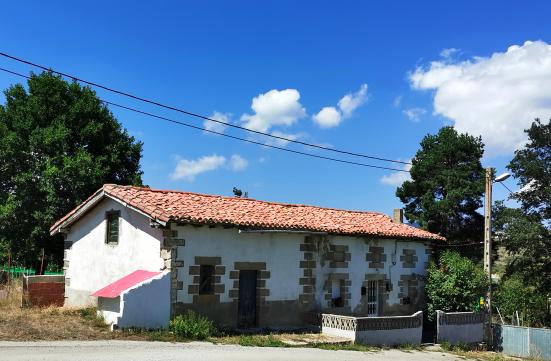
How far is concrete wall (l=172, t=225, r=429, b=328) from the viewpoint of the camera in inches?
601

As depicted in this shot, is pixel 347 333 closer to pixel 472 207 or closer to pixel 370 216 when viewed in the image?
pixel 370 216

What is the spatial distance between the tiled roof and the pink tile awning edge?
5.53 ft

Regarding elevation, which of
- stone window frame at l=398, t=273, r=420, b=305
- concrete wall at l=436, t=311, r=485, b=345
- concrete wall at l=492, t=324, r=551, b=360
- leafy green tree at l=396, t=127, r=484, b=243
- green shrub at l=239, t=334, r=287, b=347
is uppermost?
leafy green tree at l=396, t=127, r=484, b=243

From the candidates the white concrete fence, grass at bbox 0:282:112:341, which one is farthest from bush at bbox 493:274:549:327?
grass at bbox 0:282:112:341

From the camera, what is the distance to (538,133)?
26.9 metres

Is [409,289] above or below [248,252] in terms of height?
below

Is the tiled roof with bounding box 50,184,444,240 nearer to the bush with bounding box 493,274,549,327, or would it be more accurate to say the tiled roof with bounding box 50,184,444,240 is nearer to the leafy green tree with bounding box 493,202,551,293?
the leafy green tree with bounding box 493,202,551,293

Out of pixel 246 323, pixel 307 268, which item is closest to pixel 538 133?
pixel 307 268

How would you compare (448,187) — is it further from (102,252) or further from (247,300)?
(102,252)

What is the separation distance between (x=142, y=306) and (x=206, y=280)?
2257mm

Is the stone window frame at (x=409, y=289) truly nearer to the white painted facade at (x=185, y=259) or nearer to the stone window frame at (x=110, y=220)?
the white painted facade at (x=185, y=259)

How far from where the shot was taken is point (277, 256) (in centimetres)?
1747

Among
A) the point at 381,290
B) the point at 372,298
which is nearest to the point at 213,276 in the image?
the point at 372,298

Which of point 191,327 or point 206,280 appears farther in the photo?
point 206,280
